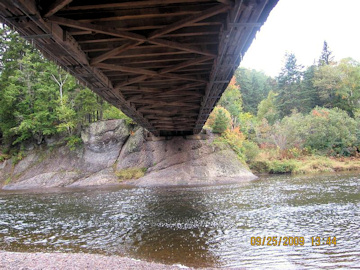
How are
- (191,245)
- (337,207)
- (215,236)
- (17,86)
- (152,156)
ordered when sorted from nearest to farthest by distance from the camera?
(191,245), (215,236), (337,207), (152,156), (17,86)

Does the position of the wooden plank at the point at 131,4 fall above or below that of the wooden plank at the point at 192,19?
above

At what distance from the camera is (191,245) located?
735 centimetres

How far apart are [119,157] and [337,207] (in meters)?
22.7

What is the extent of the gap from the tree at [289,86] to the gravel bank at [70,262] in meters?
50.2

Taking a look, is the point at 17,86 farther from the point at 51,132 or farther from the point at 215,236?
the point at 215,236

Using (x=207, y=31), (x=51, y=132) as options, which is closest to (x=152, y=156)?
(x=51, y=132)

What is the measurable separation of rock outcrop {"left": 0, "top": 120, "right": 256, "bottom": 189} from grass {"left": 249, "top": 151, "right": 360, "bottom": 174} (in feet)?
17.5

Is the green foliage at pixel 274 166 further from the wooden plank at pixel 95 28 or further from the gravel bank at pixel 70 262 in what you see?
the wooden plank at pixel 95 28

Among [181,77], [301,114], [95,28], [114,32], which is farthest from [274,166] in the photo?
[95,28]

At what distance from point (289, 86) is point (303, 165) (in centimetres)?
2980

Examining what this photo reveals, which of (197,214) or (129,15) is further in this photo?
(197,214)

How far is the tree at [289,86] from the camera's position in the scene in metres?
51.9

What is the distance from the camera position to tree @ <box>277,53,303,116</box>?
2045 inches

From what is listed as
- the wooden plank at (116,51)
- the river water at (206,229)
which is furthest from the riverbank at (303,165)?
the wooden plank at (116,51)
